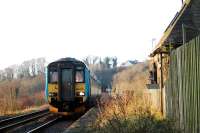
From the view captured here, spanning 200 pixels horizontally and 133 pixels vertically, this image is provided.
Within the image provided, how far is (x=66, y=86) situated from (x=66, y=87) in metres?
0.05

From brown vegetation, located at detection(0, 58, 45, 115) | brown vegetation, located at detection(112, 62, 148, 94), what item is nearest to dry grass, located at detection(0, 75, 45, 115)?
brown vegetation, located at detection(0, 58, 45, 115)

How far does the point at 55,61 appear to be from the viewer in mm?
27844

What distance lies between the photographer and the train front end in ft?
89.0

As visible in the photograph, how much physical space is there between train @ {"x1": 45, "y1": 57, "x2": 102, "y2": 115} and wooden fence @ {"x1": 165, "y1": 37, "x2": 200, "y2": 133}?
1369 cm

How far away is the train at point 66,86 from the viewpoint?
89.0 ft

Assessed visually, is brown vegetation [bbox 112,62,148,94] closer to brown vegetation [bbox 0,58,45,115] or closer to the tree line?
brown vegetation [bbox 0,58,45,115]

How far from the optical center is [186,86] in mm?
10734

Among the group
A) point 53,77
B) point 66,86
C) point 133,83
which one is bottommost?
point 66,86

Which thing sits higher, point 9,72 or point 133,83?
point 9,72

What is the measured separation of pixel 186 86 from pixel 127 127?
8.79ft

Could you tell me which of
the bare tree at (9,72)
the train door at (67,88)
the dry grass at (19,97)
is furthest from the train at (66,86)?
the bare tree at (9,72)

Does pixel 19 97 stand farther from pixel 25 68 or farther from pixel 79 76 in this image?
pixel 25 68

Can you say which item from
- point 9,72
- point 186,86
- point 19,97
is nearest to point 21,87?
point 19,97

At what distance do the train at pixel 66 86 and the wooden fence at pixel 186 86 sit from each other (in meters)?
13.7
